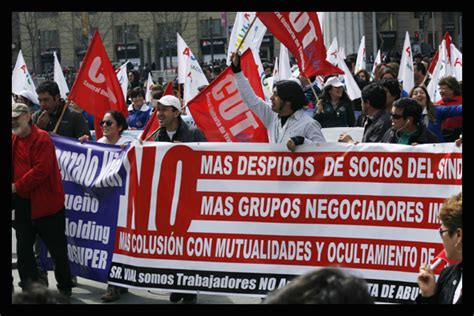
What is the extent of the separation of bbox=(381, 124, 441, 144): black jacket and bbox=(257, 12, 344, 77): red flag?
89.0 inches

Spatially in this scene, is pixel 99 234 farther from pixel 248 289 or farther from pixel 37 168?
pixel 248 289

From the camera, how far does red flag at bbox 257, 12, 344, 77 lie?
926 cm

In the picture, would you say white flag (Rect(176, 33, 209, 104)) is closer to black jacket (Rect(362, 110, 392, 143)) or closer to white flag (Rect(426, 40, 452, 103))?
white flag (Rect(426, 40, 452, 103))

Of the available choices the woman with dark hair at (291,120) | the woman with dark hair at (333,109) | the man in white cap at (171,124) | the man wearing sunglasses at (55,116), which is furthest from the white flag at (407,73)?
the woman with dark hair at (291,120)

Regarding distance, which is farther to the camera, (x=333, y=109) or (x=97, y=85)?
(x=333, y=109)

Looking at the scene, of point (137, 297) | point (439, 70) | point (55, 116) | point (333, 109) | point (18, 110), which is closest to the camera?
point (18, 110)

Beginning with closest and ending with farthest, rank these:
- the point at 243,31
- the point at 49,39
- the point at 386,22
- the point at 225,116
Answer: the point at 225,116 → the point at 243,31 → the point at 49,39 → the point at 386,22

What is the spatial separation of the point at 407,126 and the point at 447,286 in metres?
2.96

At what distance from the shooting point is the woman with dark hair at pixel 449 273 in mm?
4355

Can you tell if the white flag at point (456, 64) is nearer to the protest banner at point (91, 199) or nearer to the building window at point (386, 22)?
the protest banner at point (91, 199)

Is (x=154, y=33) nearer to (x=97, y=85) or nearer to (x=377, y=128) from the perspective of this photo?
(x=97, y=85)

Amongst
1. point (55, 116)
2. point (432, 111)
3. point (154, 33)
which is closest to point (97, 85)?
point (55, 116)

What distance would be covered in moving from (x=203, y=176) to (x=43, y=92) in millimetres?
2742

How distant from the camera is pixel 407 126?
722 cm
